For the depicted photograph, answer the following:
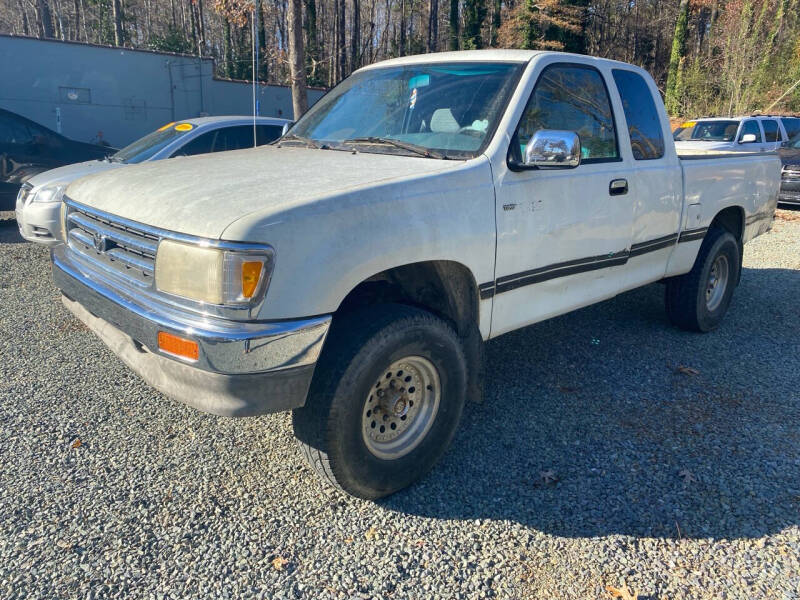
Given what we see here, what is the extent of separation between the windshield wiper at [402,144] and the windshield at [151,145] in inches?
174

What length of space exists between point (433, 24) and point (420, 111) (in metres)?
43.3

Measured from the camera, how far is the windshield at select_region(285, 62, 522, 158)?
3.40 metres

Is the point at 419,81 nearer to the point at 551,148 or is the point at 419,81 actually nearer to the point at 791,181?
the point at 551,148

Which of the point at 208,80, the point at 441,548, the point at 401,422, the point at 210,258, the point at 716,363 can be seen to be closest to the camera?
the point at 210,258

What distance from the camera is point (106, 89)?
16.8 meters

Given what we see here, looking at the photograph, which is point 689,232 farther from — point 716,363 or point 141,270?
point 141,270

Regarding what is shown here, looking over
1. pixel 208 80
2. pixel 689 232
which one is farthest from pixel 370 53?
pixel 689 232

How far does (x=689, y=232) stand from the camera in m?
4.86

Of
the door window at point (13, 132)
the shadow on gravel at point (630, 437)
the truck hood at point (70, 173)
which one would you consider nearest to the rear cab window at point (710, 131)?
the shadow on gravel at point (630, 437)

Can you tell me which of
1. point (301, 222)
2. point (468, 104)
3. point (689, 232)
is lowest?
point (689, 232)

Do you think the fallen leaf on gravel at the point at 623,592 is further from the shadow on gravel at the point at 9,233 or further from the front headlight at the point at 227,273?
the shadow on gravel at the point at 9,233

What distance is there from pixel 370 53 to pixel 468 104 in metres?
42.5

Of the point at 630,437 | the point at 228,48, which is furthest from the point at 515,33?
the point at 630,437

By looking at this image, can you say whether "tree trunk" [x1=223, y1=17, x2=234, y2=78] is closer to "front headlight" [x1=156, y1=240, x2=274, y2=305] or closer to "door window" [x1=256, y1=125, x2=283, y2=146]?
"door window" [x1=256, y1=125, x2=283, y2=146]
